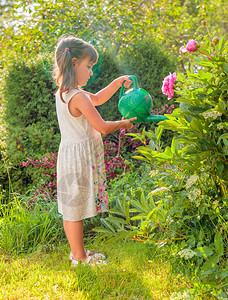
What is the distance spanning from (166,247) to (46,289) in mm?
772

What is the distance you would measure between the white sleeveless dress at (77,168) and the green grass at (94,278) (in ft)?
1.19

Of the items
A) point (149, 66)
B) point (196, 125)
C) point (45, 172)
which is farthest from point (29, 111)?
point (196, 125)

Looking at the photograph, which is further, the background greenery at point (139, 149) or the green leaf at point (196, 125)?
the background greenery at point (139, 149)

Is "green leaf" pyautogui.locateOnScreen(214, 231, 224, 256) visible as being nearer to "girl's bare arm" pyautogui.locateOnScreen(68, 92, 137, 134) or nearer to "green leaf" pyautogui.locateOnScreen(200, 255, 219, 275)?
"green leaf" pyautogui.locateOnScreen(200, 255, 219, 275)

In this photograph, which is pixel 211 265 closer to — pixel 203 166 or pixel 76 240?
pixel 203 166

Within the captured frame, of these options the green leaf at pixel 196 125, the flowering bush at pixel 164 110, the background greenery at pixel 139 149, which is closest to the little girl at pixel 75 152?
the background greenery at pixel 139 149

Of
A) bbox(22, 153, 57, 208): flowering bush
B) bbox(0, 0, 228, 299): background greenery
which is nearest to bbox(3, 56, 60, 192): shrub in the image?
bbox(0, 0, 228, 299): background greenery

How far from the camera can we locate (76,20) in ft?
18.8

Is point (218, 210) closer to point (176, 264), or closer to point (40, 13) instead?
point (176, 264)

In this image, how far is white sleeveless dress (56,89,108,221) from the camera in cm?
239

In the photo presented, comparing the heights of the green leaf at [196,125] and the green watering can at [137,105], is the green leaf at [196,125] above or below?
below

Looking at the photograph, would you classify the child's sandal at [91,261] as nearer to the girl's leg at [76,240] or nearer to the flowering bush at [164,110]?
the girl's leg at [76,240]

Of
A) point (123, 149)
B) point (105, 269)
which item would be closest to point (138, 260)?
point (105, 269)

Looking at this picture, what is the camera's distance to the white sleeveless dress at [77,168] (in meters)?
2.39
